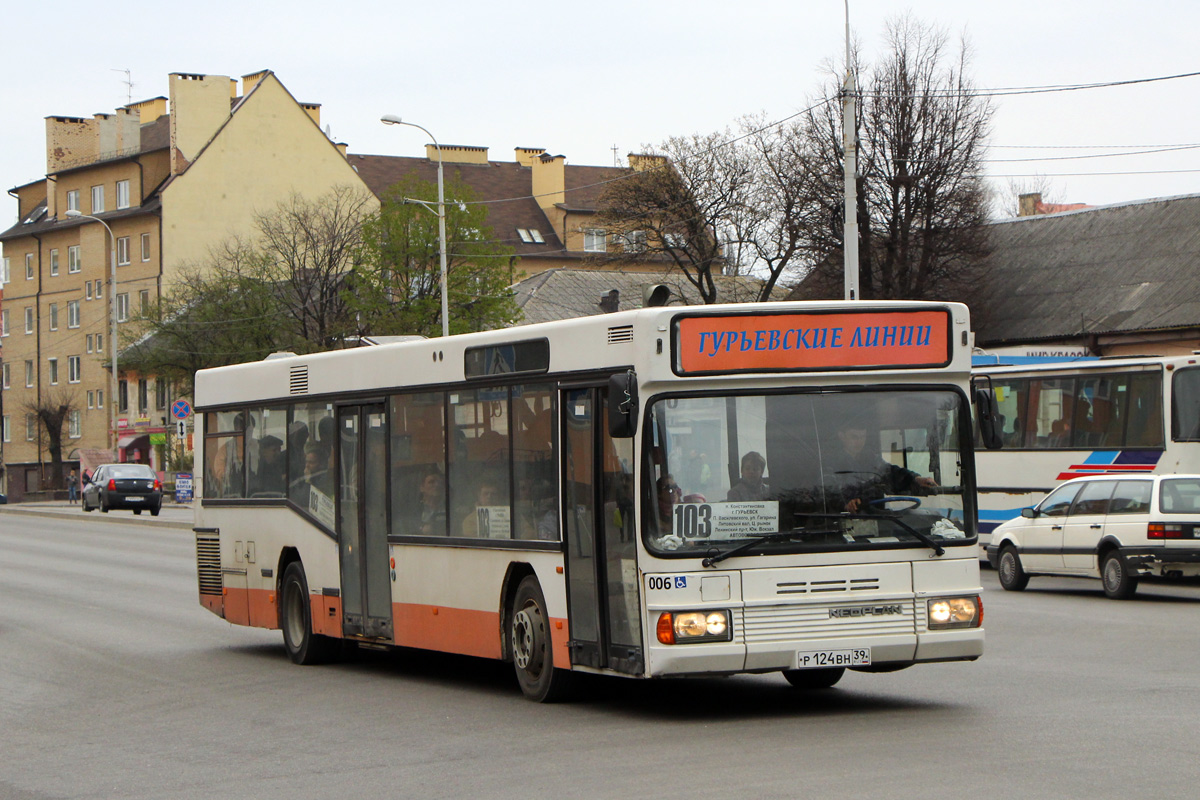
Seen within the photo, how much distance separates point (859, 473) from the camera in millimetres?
10008

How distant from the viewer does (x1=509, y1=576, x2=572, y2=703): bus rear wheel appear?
36.0 feet

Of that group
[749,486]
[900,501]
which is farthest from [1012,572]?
[749,486]

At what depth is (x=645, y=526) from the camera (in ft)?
32.2

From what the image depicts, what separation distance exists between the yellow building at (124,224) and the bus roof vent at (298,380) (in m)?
65.2

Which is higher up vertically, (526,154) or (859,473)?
(526,154)

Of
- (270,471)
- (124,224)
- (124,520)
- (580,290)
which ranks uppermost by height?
(124,224)

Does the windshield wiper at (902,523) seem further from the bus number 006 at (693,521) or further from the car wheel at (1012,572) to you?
the car wheel at (1012,572)

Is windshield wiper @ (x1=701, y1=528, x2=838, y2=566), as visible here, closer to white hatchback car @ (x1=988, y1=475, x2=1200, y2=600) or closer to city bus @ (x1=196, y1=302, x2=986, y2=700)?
→ city bus @ (x1=196, y1=302, x2=986, y2=700)

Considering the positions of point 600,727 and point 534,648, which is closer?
point 600,727

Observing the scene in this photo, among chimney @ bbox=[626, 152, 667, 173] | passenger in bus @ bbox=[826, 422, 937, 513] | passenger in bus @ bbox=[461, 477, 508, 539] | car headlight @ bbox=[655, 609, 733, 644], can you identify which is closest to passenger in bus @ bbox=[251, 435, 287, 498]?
passenger in bus @ bbox=[461, 477, 508, 539]

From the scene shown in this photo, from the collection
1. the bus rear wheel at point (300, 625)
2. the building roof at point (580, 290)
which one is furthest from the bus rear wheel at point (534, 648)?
the building roof at point (580, 290)

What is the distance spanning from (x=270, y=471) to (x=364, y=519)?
2.25 m

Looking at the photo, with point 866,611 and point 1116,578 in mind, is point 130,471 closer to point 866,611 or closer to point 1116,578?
point 1116,578

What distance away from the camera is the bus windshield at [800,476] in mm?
9820
